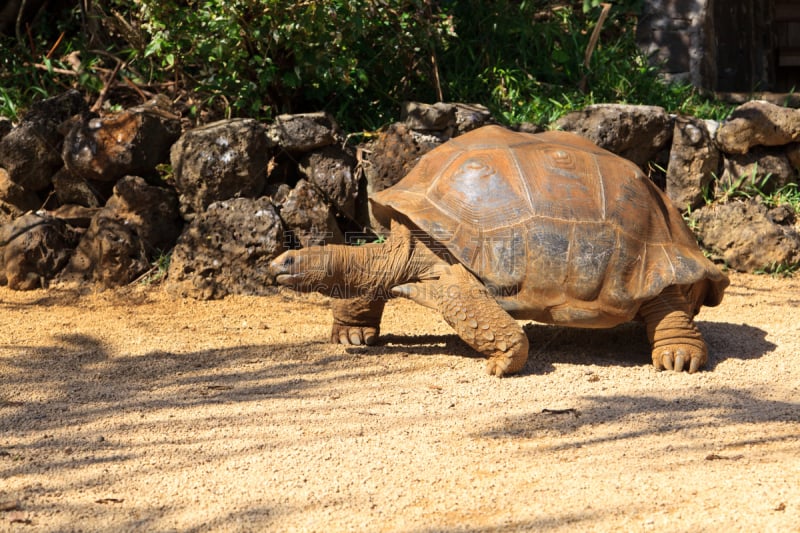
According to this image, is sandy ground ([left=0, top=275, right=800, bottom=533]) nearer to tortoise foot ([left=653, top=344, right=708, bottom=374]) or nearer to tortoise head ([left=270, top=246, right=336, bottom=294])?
tortoise foot ([left=653, top=344, right=708, bottom=374])

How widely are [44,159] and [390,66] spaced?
2.95 m

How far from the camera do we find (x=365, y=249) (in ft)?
15.9

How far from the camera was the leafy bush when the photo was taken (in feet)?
21.8

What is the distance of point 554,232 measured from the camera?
4480 mm

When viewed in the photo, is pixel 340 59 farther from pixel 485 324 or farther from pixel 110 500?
pixel 110 500

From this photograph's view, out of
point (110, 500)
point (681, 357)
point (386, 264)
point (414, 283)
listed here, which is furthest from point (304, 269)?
point (681, 357)

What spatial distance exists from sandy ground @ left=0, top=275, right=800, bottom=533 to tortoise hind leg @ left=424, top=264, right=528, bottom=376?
0.11 metres

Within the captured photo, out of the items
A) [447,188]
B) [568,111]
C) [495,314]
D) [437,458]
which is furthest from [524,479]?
[568,111]

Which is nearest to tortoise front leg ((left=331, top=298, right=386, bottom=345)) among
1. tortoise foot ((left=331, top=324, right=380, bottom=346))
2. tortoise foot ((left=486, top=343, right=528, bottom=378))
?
tortoise foot ((left=331, top=324, right=380, bottom=346))

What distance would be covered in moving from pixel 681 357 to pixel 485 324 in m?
1.06

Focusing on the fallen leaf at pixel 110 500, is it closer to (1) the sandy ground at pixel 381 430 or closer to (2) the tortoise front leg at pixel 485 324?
(1) the sandy ground at pixel 381 430

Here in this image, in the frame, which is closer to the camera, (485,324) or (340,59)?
(485,324)

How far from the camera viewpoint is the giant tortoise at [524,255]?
4.48m

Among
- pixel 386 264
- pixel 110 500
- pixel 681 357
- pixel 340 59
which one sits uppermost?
pixel 340 59
